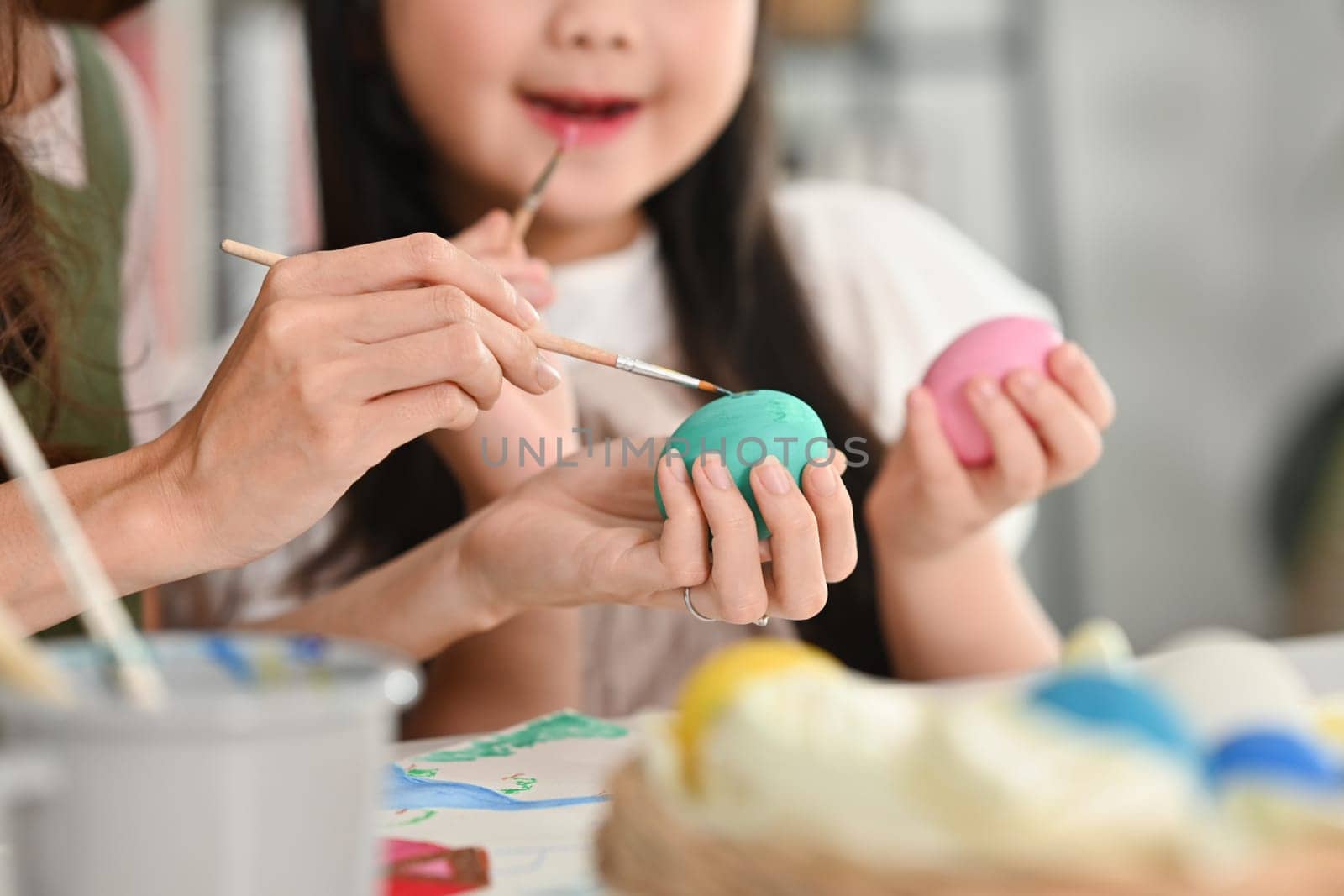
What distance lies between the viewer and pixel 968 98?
2.87 m

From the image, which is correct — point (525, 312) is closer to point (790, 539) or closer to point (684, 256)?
point (790, 539)

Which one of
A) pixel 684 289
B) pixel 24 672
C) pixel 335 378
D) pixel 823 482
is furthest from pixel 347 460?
pixel 684 289

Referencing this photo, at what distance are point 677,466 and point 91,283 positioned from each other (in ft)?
2.24

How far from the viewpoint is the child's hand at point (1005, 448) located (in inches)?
37.7

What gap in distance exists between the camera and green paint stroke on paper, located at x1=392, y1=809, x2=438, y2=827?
60 centimetres

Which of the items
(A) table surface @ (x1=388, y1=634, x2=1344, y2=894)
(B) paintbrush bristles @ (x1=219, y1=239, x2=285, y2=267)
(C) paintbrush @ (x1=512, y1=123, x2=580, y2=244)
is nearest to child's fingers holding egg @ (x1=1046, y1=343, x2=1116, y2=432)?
(A) table surface @ (x1=388, y1=634, x2=1344, y2=894)

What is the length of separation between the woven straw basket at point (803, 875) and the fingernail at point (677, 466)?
1.21 ft

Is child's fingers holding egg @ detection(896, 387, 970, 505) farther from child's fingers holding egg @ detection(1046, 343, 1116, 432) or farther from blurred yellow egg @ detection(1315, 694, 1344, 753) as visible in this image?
blurred yellow egg @ detection(1315, 694, 1344, 753)

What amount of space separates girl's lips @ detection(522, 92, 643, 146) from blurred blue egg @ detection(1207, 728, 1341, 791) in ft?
3.05

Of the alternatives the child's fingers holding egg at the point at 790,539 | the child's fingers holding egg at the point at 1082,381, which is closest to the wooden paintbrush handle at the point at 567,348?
the child's fingers holding egg at the point at 790,539

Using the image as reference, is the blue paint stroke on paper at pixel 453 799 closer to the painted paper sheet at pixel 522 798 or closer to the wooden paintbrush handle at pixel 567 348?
the painted paper sheet at pixel 522 798

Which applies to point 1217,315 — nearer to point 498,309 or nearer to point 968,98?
point 968,98

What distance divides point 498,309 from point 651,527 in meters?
0.18

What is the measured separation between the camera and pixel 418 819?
0.61 metres
